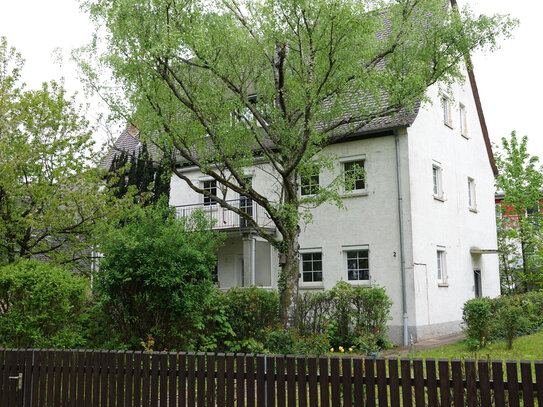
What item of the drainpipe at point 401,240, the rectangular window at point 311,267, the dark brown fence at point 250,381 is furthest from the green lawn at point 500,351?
the dark brown fence at point 250,381

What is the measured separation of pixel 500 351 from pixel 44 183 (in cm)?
1168

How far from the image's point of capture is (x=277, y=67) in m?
12.8

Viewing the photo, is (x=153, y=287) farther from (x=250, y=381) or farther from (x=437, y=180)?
(x=437, y=180)

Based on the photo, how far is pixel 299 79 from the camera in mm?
13133

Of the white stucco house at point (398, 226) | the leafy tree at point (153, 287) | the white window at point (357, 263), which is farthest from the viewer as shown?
the white window at point (357, 263)

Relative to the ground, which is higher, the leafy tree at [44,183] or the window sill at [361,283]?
the leafy tree at [44,183]

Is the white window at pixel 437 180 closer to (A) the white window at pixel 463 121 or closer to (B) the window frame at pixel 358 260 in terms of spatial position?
(A) the white window at pixel 463 121

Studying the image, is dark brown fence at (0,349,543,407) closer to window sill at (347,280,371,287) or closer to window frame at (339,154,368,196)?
window sill at (347,280,371,287)

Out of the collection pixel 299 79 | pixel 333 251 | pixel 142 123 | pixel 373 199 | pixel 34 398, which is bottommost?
pixel 34 398

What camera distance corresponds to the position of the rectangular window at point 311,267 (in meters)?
19.2

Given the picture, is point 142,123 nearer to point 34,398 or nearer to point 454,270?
point 34,398

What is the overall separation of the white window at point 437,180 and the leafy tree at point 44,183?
38.9 feet

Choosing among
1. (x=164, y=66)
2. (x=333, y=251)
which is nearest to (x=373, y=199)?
(x=333, y=251)

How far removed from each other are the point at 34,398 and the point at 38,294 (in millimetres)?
2909
